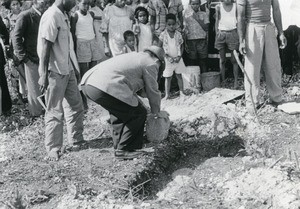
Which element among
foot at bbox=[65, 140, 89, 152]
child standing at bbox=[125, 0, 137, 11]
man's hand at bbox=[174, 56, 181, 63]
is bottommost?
foot at bbox=[65, 140, 89, 152]

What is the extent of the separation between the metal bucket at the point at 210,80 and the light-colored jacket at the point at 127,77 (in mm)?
3167

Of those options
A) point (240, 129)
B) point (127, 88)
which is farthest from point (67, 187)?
point (240, 129)

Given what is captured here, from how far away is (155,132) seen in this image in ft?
18.4

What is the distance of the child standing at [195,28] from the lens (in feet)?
26.6

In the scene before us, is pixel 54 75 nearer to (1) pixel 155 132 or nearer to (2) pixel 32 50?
(1) pixel 155 132

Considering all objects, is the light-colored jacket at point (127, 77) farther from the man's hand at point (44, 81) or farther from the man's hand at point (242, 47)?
the man's hand at point (242, 47)

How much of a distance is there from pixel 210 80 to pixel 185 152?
105 inches

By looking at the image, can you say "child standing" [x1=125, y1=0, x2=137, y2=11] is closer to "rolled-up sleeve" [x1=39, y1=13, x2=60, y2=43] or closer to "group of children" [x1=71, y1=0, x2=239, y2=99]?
"group of children" [x1=71, y1=0, x2=239, y2=99]

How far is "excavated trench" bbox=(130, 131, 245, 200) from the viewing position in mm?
5332

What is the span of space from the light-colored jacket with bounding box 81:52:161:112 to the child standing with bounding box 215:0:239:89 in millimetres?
3051

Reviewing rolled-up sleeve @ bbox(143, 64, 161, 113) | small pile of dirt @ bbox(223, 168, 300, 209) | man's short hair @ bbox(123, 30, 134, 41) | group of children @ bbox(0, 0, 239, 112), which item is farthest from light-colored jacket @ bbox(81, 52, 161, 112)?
group of children @ bbox(0, 0, 239, 112)

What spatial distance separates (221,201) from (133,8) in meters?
4.68

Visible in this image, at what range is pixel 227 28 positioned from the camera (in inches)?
306

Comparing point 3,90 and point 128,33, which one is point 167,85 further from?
point 3,90
